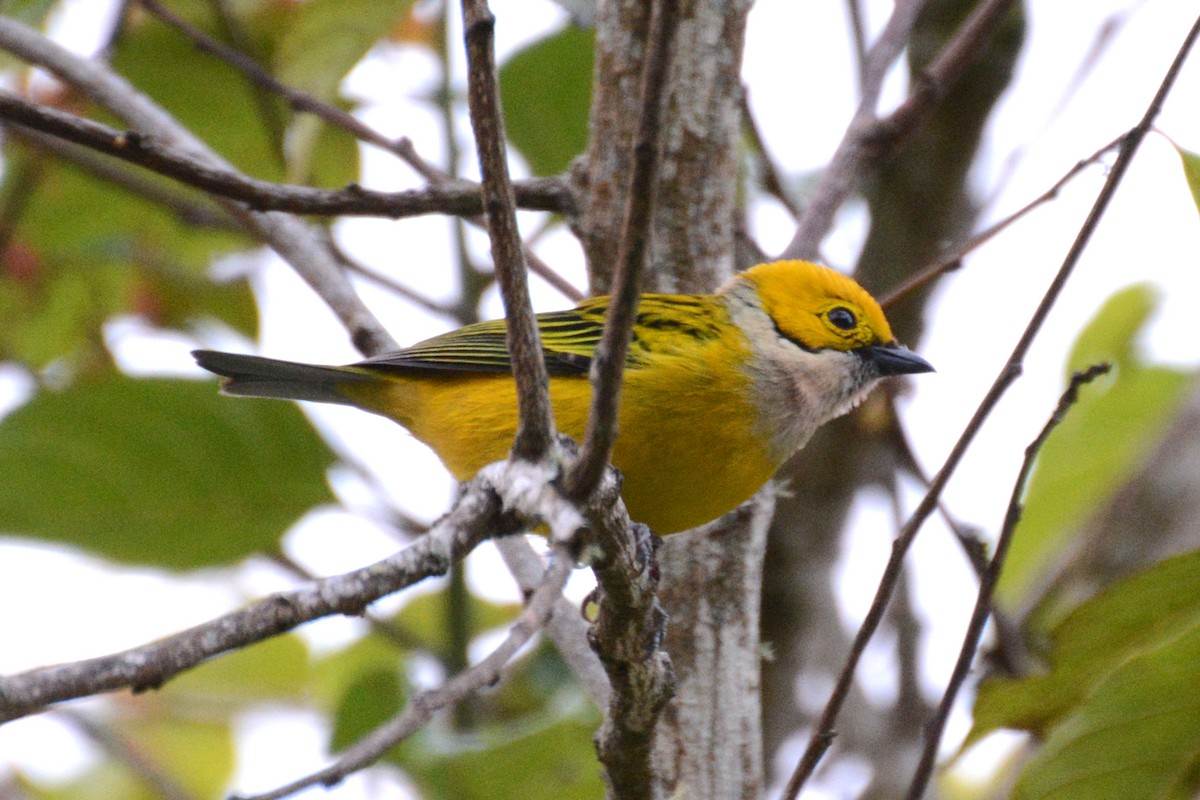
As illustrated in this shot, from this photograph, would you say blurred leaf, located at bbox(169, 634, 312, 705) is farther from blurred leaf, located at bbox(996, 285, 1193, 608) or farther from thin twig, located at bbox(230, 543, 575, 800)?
thin twig, located at bbox(230, 543, 575, 800)

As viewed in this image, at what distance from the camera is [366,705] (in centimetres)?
393

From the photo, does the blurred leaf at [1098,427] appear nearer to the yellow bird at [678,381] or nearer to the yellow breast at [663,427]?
the yellow bird at [678,381]

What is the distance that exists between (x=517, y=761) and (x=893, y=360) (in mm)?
1584

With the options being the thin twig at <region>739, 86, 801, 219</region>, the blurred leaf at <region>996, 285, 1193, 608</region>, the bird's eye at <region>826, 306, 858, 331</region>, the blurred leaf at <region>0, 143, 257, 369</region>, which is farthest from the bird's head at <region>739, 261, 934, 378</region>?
the blurred leaf at <region>0, 143, 257, 369</region>

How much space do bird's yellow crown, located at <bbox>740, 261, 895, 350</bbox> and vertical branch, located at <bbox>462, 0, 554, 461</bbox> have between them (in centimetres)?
216

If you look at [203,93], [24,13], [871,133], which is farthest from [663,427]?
[203,93]

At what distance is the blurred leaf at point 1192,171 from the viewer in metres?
2.33

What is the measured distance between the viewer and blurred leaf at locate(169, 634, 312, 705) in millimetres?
5641

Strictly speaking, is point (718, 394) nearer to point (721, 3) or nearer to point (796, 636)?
point (721, 3)

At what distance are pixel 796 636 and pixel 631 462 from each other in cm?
140

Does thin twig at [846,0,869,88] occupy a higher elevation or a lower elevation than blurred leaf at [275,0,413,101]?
higher

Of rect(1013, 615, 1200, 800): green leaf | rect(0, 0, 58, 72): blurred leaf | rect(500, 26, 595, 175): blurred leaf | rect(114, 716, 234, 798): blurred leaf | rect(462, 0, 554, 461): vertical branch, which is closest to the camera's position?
rect(462, 0, 554, 461): vertical branch

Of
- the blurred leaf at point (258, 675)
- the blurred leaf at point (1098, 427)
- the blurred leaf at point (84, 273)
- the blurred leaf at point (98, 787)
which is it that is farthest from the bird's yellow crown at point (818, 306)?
the blurred leaf at point (98, 787)

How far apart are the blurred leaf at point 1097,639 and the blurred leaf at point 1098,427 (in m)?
2.41
